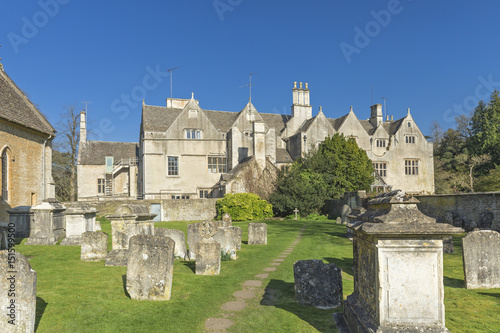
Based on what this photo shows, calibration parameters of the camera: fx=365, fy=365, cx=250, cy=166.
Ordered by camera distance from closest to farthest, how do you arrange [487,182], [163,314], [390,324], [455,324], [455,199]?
[390,324] → [455,324] → [163,314] → [455,199] → [487,182]

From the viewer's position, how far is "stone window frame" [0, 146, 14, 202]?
22.0 meters

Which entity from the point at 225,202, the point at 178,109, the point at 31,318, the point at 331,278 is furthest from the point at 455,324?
the point at 178,109

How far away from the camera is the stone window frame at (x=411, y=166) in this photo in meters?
45.2

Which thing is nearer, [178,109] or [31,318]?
[31,318]

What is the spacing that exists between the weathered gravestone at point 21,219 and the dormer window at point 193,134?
71.5ft

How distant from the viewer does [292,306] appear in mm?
7926

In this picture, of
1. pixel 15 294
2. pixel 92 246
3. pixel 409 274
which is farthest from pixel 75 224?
pixel 409 274

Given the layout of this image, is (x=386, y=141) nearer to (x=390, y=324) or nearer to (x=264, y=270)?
(x=264, y=270)

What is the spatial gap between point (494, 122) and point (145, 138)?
139 feet

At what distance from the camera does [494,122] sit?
4588cm

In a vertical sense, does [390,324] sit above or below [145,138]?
below

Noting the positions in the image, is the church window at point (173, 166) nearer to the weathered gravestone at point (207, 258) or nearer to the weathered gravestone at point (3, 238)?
the weathered gravestone at point (3, 238)

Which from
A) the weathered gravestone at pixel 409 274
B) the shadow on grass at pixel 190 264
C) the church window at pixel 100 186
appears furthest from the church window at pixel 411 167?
the weathered gravestone at pixel 409 274

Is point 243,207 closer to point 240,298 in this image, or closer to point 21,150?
point 21,150
